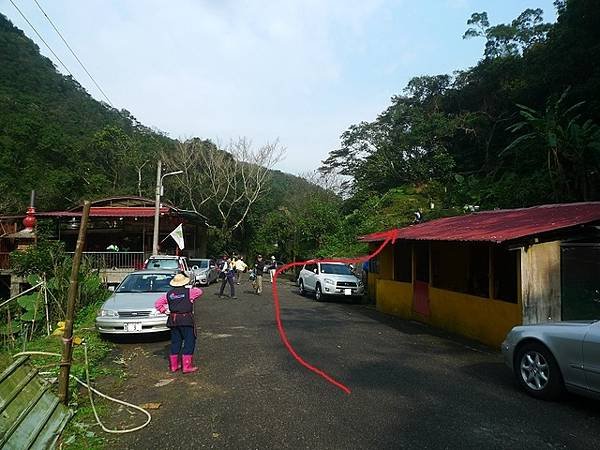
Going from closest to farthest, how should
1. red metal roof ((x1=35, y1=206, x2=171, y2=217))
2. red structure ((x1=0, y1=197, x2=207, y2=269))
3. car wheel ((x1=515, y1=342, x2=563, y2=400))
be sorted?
car wheel ((x1=515, y1=342, x2=563, y2=400)) < red structure ((x1=0, y1=197, x2=207, y2=269)) < red metal roof ((x1=35, y1=206, x2=171, y2=217))

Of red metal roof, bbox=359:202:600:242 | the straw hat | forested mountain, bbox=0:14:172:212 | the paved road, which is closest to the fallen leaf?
the paved road

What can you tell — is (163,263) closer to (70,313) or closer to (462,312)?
(462,312)

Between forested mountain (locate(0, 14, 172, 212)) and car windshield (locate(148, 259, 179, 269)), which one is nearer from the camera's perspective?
car windshield (locate(148, 259, 179, 269))

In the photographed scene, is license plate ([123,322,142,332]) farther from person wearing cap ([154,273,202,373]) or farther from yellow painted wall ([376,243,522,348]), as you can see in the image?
yellow painted wall ([376,243,522,348])

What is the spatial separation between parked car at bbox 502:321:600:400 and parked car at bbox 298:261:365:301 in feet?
35.6

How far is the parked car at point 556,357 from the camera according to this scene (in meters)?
5.09

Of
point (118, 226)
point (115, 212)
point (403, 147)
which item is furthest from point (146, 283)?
point (403, 147)

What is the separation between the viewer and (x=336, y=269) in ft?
60.8

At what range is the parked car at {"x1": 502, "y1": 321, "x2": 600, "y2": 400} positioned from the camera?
5.09m

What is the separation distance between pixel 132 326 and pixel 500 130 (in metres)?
32.3

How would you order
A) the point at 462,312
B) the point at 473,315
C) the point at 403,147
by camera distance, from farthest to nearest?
the point at 403,147 < the point at 462,312 < the point at 473,315

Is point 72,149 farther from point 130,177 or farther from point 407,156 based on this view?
point 407,156

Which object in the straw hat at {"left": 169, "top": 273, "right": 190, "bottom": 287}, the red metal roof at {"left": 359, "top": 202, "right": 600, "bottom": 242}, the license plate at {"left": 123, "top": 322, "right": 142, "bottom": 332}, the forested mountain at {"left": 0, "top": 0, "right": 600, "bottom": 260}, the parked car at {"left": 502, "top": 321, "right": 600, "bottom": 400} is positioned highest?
the forested mountain at {"left": 0, "top": 0, "right": 600, "bottom": 260}

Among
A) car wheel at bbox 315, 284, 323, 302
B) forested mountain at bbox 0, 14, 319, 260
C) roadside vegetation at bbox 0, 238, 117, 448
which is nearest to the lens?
roadside vegetation at bbox 0, 238, 117, 448
